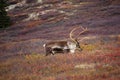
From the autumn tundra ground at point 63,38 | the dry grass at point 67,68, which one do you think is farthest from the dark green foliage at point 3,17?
the dry grass at point 67,68

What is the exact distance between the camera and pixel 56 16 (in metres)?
63.2

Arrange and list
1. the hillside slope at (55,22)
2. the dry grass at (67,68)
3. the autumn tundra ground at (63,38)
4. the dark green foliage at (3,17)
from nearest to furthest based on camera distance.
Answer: the dry grass at (67,68) < the autumn tundra ground at (63,38) < the hillside slope at (55,22) < the dark green foliage at (3,17)

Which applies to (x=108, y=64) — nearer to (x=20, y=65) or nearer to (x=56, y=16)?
(x=20, y=65)

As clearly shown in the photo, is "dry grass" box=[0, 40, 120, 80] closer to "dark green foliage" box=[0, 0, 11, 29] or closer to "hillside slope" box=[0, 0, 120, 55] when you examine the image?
"hillside slope" box=[0, 0, 120, 55]

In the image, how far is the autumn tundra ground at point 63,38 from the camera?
734 inches

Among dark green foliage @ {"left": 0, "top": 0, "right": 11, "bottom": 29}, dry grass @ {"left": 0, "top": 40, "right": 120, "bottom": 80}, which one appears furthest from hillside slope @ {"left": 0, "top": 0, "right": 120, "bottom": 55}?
dry grass @ {"left": 0, "top": 40, "right": 120, "bottom": 80}

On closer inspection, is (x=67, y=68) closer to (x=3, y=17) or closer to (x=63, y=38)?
(x=63, y=38)

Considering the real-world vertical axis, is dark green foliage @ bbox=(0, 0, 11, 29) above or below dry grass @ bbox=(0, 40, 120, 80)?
below

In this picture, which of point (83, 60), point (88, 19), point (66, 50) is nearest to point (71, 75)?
point (83, 60)

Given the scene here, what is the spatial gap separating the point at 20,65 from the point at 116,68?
8915 mm

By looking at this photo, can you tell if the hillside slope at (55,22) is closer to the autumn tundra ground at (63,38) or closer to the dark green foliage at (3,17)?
the autumn tundra ground at (63,38)

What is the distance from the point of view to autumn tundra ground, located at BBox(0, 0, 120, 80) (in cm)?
1864

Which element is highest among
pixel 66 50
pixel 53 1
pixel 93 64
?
pixel 93 64

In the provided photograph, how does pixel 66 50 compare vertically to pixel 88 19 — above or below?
above
